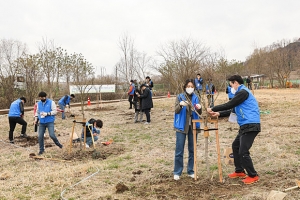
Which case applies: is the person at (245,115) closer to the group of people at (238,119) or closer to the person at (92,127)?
the group of people at (238,119)

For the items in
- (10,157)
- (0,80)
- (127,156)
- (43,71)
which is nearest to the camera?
(127,156)

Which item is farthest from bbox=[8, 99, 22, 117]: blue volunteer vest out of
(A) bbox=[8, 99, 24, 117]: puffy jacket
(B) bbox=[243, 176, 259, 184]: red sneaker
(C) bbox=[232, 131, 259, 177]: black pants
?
(B) bbox=[243, 176, 259, 184]: red sneaker

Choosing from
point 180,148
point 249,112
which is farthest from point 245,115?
point 180,148

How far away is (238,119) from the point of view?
4.50m

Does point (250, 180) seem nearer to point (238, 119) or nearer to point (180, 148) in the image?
point (238, 119)

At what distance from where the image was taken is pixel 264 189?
4.21m

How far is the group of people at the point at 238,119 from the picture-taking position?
170 inches

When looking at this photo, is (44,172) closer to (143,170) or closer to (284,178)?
(143,170)

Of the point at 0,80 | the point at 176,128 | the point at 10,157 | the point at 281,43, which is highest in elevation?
the point at 281,43

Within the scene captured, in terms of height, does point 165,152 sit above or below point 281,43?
below

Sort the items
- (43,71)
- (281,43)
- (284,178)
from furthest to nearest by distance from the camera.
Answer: (281,43)
(43,71)
(284,178)

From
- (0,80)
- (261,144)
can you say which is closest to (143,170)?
(261,144)

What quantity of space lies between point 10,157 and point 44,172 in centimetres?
208

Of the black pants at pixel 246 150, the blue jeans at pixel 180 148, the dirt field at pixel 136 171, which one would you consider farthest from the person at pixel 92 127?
the black pants at pixel 246 150
